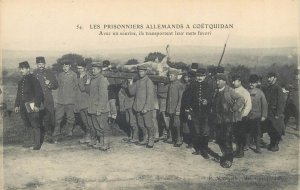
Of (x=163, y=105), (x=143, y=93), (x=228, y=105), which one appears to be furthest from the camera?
(x=163, y=105)

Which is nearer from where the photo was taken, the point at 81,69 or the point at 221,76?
the point at 221,76

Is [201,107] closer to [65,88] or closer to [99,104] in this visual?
[99,104]

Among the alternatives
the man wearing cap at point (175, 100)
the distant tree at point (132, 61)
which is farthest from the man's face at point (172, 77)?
the distant tree at point (132, 61)

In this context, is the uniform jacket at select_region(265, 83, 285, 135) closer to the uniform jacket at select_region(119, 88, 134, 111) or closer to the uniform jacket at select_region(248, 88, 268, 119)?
the uniform jacket at select_region(248, 88, 268, 119)

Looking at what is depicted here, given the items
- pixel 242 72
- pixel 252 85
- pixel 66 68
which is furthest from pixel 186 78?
pixel 66 68

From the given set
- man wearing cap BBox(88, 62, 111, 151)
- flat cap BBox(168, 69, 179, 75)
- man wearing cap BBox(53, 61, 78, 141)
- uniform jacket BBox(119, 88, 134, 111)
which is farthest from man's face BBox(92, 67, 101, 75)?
flat cap BBox(168, 69, 179, 75)

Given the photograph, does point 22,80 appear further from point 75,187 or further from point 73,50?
point 75,187
